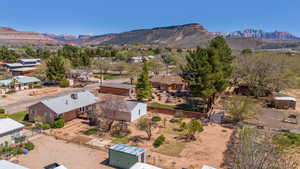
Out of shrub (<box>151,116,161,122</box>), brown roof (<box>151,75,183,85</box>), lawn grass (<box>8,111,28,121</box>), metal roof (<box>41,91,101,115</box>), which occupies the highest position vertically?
brown roof (<box>151,75,183,85</box>)

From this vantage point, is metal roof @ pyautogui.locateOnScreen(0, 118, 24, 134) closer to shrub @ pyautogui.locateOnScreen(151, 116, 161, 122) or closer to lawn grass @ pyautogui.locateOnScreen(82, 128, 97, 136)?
lawn grass @ pyautogui.locateOnScreen(82, 128, 97, 136)

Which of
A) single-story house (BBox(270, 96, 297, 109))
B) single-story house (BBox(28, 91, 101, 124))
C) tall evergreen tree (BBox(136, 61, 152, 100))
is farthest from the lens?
tall evergreen tree (BBox(136, 61, 152, 100))

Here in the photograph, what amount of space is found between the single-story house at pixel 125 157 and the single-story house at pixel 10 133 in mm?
11322

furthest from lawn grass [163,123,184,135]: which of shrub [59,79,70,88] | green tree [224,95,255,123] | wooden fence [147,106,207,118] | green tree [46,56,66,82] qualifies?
green tree [46,56,66,82]

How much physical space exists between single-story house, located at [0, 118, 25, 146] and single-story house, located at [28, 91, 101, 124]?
5033 millimetres

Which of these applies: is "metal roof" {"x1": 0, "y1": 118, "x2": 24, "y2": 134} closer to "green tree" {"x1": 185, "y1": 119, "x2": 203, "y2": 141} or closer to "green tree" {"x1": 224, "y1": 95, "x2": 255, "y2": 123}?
"green tree" {"x1": 185, "y1": 119, "x2": 203, "y2": 141}

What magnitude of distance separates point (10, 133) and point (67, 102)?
948 centimetres

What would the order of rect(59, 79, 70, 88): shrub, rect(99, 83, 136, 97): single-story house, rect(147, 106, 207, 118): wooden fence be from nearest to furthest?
rect(147, 106, 207, 118): wooden fence, rect(99, 83, 136, 97): single-story house, rect(59, 79, 70, 88): shrub

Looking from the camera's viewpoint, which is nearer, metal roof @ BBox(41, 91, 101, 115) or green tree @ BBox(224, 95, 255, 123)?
metal roof @ BBox(41, 91, 101, 115)

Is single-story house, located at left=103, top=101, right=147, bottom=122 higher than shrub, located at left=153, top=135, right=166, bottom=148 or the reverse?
higher

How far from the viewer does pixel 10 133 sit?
21.9m

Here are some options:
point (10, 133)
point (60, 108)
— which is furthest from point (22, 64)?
point (10, 133)

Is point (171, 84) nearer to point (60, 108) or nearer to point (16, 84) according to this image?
point (60, 108)

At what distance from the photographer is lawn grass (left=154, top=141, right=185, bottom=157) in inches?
829
